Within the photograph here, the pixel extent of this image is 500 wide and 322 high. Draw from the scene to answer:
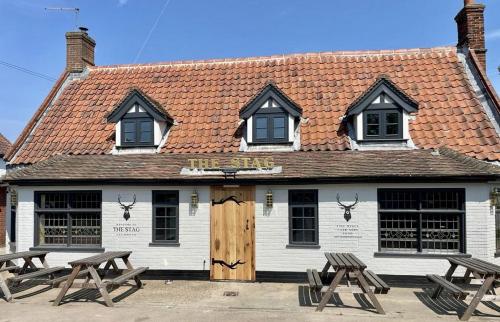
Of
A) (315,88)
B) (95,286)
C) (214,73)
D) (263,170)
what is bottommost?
(95,286)

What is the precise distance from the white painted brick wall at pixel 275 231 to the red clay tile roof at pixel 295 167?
0.44 metres

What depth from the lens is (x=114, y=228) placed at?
38.2 feet

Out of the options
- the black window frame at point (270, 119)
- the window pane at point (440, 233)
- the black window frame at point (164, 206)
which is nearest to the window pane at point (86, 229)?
the black window frame at point (164, 206)

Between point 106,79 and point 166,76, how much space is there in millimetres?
2615

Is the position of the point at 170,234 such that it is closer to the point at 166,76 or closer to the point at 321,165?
the point at 321,165

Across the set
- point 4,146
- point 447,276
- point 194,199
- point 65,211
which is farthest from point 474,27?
point 4,146

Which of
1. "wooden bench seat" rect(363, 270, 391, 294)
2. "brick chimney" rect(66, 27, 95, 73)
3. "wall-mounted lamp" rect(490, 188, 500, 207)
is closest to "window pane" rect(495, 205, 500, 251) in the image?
"wall-mounted lamp" rect(490, 188, 500, 207)

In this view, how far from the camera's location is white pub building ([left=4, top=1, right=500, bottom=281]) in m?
10.6

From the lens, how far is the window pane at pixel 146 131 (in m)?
13.1

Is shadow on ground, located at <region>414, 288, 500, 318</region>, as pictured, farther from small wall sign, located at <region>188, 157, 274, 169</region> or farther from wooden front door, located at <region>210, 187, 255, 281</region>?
small wall sign, located at <region>188, 157, 274, 169</region>

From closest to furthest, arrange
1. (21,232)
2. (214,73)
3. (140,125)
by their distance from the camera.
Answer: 1. (21,232)
2. (140,125)
3. (214,73)

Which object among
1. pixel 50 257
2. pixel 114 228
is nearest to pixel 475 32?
pixel 114 228

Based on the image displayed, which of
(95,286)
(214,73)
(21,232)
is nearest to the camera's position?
(95,286)

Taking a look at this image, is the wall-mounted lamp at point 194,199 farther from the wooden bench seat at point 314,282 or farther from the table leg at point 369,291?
the table leg at point 369,291
